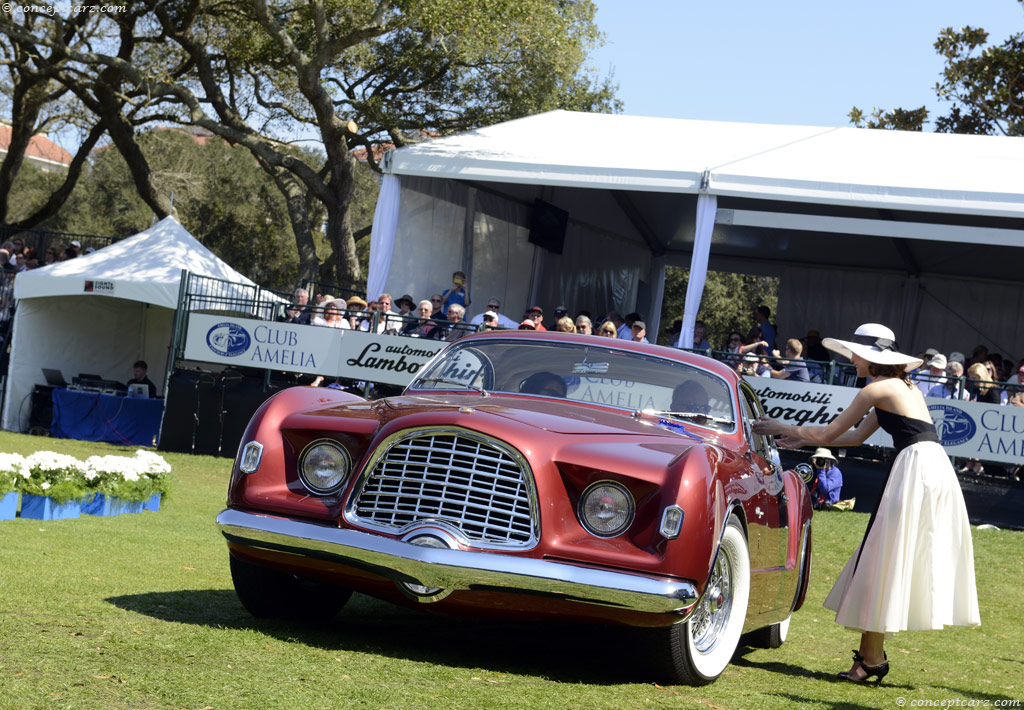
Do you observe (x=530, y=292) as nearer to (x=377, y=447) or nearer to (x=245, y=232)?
(x=377, y=447)

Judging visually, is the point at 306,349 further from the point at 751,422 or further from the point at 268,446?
the point at 268,446

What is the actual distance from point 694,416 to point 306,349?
11.6 metres

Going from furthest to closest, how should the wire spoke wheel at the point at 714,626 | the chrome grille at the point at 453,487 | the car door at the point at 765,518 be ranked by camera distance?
the car door at the point at 765,518 → the wire spoke wheel at the point at 714,626 → the chrome grille at the point at 453,487

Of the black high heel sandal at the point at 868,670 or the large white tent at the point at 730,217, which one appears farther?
the large white tent at the point at 730,217

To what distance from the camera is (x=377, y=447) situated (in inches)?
200

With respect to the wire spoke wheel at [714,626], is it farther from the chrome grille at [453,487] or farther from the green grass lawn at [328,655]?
the chrome grille at [453,487]

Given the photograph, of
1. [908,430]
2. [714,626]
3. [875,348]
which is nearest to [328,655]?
[714,626]

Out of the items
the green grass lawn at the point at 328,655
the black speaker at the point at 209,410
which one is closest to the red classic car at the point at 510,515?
the green grass lawn at the point at 328,655

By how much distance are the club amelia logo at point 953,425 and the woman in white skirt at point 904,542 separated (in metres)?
9.10

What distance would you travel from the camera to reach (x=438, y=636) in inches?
236

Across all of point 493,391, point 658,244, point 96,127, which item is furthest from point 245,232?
point 493,391

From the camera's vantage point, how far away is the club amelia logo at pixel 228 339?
17406 mm

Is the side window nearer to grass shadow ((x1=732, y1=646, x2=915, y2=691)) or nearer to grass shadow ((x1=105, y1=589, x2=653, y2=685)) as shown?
grass shadow ((x1=732, y1=646, x2=915, y2=691))

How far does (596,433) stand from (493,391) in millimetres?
1146
